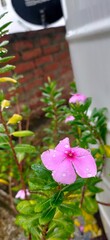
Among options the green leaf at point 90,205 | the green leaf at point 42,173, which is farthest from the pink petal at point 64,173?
the green leaf at point 90,205

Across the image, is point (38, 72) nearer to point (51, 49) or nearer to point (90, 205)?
point (51, 49)

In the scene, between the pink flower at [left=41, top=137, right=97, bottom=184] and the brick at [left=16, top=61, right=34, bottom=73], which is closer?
the pink flower at [left=41, top=137, right=97, bottom=184]

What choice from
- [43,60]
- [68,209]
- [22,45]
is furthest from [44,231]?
[43,60]

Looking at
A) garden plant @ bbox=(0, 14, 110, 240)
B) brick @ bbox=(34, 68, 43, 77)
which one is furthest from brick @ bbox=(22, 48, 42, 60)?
garden plant @ bbox=(0, 14, 110, 240)

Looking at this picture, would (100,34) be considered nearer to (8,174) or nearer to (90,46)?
(90,46)

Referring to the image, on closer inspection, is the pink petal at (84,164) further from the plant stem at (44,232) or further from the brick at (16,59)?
the brick at (16,59)

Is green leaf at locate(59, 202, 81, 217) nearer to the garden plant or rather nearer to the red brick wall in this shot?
the garden plant
